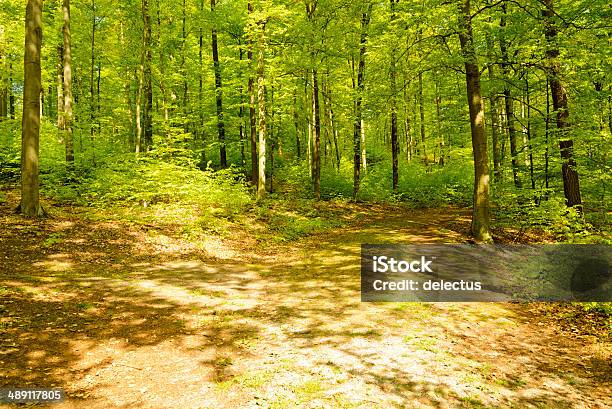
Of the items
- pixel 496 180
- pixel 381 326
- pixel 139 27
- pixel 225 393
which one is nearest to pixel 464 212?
pixel 496 180

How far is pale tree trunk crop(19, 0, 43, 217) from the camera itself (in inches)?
429

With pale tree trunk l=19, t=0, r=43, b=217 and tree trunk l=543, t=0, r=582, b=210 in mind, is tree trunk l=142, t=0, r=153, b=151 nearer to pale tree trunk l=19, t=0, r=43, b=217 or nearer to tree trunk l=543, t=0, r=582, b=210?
pale tree trunk l=19, t=0, r=43, b=217

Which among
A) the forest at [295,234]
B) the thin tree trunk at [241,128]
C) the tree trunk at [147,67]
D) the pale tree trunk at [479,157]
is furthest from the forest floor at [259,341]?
the thin tree trunk at [241,128]

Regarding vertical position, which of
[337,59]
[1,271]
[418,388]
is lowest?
[418,388]

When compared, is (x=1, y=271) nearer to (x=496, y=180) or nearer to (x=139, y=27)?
(x=139, y=27)

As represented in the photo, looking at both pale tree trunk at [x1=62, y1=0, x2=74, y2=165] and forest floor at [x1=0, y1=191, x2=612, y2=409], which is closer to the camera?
forest floor at [x1=0, y1=191, x2=612, y2=409]

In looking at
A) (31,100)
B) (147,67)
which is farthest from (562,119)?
(147,67)

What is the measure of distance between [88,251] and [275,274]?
17.0ft

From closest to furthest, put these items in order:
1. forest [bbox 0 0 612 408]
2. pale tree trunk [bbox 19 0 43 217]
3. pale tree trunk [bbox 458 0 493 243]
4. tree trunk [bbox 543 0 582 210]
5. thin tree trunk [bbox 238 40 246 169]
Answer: forest [bbox 0 0 612 408], tree trunk [bbox 543 0 582 210], pale tree trunk [bbox 19 0 43 217], pale tree trunk [bbox 458 0 493 243], thin tree trunk [bbox 238 40 246 169]

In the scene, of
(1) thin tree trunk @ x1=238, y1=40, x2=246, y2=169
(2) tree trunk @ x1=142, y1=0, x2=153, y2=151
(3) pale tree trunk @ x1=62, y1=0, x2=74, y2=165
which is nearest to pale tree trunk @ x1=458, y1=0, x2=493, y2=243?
(2) tree trunk @ x1=142, y1=0, x2=153, y2=151

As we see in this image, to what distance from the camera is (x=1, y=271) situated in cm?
797

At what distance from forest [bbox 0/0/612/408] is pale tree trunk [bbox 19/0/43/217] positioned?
68 millimetres

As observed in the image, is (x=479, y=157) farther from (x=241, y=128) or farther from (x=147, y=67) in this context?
(x=241, y=128)

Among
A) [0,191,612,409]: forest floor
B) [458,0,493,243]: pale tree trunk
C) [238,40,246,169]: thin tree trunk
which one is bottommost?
[0,191,612,409]: forest floor
